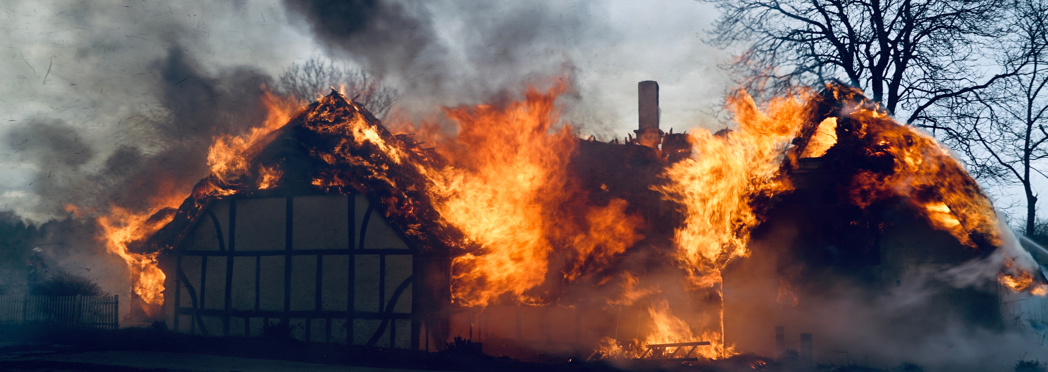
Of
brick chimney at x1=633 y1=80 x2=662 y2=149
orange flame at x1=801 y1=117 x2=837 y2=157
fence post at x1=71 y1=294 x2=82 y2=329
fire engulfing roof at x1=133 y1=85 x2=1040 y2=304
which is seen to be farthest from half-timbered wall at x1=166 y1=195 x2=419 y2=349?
brick chimney at x1=633 y1=80 x2=662 y2=149

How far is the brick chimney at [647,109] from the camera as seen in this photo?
18.2 meters

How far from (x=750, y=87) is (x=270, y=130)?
43.8 ft

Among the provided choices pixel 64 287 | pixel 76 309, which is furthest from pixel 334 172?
Answer: pixel 64 287

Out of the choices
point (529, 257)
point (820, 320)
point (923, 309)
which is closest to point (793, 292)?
point (820, 320)

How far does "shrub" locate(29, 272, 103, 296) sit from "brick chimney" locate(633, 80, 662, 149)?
706 inches

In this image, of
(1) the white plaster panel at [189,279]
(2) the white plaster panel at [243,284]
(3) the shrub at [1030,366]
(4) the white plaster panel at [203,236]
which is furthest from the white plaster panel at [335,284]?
(3) the shrub at [1030,366]

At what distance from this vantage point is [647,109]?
18.8 meters

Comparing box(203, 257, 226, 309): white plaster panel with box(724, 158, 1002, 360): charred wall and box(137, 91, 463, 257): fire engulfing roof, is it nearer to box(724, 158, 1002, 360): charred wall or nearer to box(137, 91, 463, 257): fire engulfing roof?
box(137, 91, 463, 257): fire engulfing roof

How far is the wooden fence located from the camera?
643 inches

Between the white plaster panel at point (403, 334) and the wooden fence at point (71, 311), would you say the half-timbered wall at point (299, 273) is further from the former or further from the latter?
the wooden fence at point (71, 311)

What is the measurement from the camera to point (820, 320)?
37.5ft

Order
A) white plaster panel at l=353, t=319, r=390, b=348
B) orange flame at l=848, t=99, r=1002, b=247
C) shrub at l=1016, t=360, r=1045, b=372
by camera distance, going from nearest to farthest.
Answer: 1. shrub at l=1016, t=360, r=1045, b=372
2. orange flame at l=848, t=99, r=1002, b=247
3. white plaster panel at l=353, t=319, r=390, b=348

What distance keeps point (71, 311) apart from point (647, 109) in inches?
733

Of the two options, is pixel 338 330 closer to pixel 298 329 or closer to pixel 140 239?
pixel 298 329
